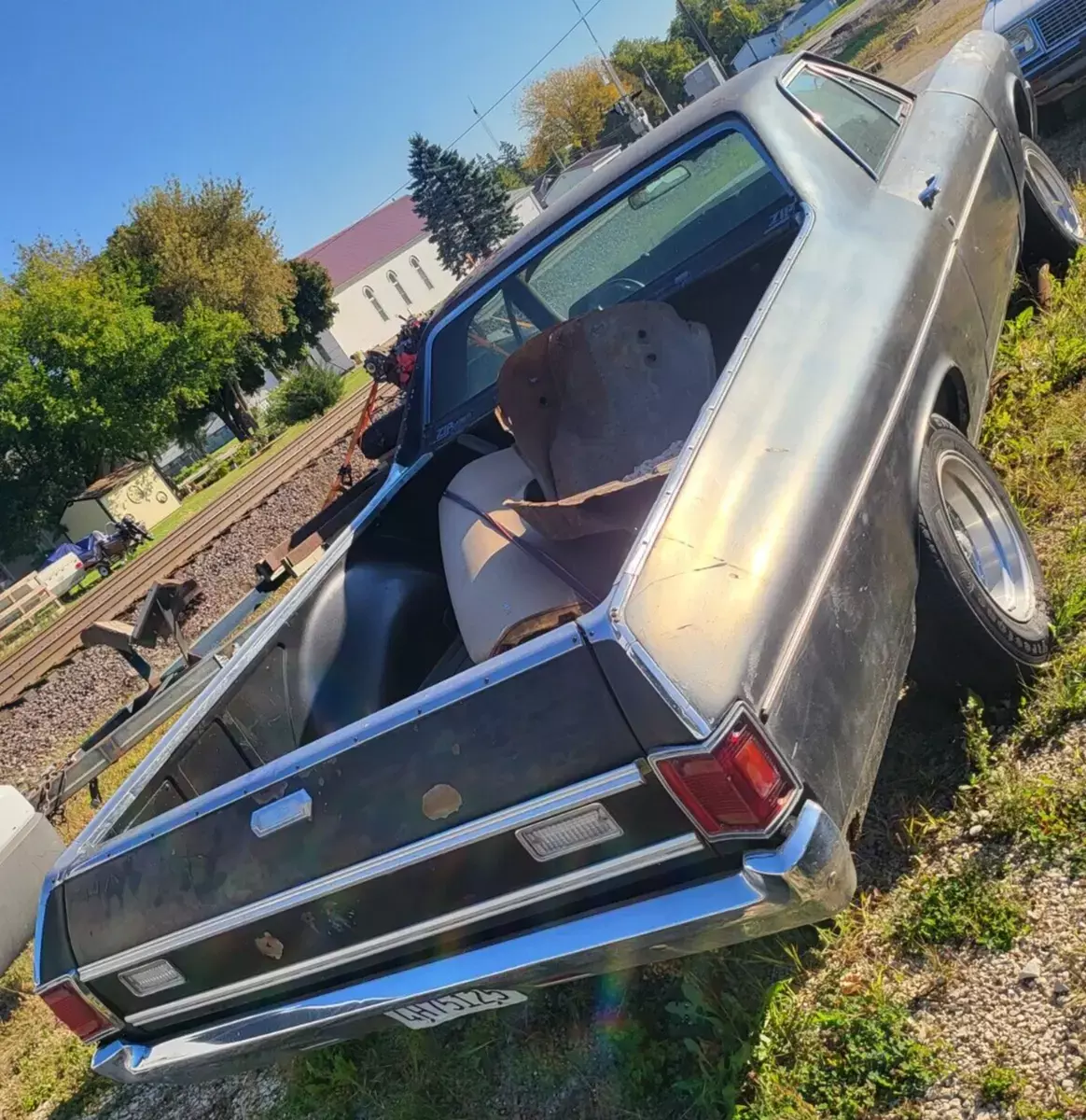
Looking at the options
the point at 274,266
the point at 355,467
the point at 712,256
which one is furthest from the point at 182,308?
the point at 712,256

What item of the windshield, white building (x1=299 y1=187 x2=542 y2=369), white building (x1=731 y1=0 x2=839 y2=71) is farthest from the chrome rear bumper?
white building (x1=731 y1=0 x2=839 y2=71)

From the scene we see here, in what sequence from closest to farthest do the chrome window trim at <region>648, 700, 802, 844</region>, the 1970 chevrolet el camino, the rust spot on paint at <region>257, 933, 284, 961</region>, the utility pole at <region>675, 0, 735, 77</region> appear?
the chrome window trim at <region>648, 700, 802, 844</region>, the 1970 chevrolet el camino, the rust spot on paint at <region>257, 933, 284, 961</region>, the utility pole at <region>675, 0, 735, 77</region>

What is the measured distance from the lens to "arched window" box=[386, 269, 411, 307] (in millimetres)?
56688

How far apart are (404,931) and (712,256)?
254 centimetres

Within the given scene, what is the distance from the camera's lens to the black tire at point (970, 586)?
2.24 m

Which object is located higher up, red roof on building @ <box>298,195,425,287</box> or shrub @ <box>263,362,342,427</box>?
red roof on building @ <box>298,195,425,287</box>

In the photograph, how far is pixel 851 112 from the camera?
3561mm

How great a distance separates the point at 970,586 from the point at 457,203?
156 feet

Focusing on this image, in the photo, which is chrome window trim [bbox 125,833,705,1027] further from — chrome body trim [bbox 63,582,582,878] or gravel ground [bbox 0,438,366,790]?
gravel ground [bbox 0,438,366,790]

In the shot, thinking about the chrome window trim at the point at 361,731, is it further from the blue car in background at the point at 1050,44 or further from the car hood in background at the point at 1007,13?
the car hood in background at the point at 1007,13

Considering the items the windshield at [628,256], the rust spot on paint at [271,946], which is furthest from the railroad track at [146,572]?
the rust spot on paint at [271,946]

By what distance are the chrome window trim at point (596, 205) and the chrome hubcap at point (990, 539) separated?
103 cm

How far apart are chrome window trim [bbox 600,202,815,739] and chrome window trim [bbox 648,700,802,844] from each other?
0.02 metres

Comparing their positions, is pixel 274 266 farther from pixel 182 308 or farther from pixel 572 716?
pixel 572 716
